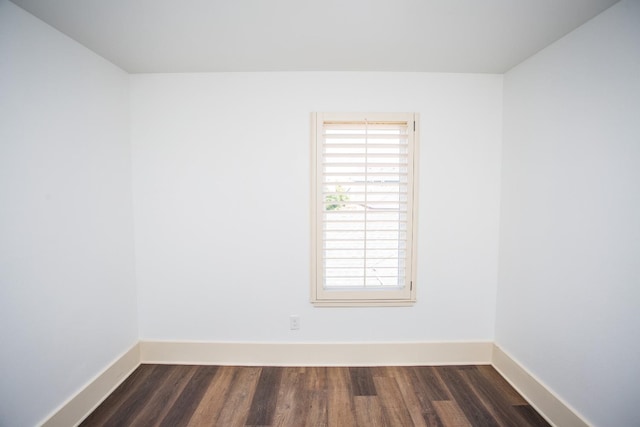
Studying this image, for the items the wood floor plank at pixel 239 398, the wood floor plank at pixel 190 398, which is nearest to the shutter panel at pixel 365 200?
the wood floor plank at pixel 239 398

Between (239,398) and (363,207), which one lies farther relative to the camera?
(363,207)

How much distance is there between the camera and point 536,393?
67.0 inches

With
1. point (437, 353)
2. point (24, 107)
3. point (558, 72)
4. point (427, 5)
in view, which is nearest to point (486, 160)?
point (558, 72)

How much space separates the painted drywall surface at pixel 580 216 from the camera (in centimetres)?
124

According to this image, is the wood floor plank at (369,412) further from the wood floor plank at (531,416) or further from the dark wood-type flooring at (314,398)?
the wood floor plank at (531,416)

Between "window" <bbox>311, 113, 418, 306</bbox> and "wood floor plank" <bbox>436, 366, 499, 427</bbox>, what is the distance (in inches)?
24.1

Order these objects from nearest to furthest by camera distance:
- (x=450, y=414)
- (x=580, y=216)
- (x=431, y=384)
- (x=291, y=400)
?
(x=580, y=216) < (x=450, y=414) < (x=291, y=400) < (x=431, y=384)

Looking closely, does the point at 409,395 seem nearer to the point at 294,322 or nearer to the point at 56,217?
the point at 294,322

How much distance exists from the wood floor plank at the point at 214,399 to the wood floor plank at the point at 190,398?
0.10 feet

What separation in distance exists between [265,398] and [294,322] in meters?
0.53

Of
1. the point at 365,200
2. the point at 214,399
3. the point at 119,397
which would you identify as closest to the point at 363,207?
the point at 365,200

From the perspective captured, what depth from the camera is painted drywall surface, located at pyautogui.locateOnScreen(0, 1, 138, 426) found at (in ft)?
4.19

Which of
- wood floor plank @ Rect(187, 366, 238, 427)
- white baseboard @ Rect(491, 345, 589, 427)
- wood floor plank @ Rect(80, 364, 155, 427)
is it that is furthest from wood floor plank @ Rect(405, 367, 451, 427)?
wood floor plank @ Rect(80, 364, 155, 427)

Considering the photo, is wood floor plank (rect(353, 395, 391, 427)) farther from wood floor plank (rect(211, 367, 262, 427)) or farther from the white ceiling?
Result: the white ceiling
